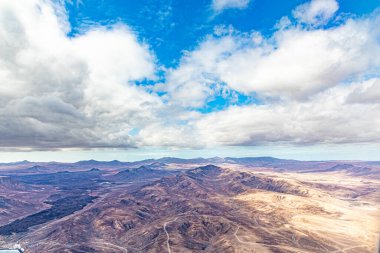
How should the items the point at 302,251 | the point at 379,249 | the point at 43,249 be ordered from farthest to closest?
the point at 43,249 → the point at 302,251 → the point at 379,249

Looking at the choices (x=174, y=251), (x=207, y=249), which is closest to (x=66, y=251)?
(x=174, y=251)

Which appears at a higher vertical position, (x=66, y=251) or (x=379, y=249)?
(x=379, y=249)

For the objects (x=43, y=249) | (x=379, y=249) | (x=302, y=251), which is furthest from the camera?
(x=43, y=249)

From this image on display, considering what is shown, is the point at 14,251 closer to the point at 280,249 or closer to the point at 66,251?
the point at 66,251

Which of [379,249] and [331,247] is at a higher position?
[379,249]

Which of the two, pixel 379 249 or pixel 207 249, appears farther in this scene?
pixel 207 249

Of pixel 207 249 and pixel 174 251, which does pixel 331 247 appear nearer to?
pixel 207 249

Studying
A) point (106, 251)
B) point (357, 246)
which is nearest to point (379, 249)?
point (106, 251)

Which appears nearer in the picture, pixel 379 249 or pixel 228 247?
pixel 379 249
